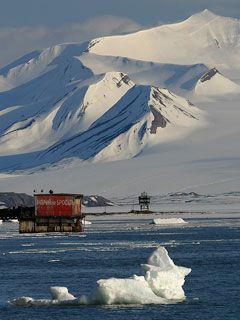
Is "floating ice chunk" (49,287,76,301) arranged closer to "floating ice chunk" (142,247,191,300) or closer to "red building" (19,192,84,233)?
"floating ice chunk" (142,247,191,300)

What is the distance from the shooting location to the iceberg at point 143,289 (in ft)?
209

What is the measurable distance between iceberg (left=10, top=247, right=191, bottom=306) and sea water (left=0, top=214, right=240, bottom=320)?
0.48 m

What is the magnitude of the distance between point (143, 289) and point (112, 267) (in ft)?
86.3

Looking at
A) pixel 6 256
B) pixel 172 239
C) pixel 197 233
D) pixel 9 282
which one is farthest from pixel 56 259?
pixel 197 233

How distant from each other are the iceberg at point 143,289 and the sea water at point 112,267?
1.57 feet

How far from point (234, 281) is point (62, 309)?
1692 cm

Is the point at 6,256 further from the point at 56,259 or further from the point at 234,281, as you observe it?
the point at 234,281

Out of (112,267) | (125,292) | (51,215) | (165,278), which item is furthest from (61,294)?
A: (51,215)

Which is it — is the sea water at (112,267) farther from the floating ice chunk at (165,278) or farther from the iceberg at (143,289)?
the floating ice chunk at (165,278)

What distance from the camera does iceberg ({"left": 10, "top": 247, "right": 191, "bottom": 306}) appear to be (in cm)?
6375

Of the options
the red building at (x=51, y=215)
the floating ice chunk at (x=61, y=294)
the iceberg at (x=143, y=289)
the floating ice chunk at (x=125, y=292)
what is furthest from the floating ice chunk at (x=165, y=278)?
the red building at (x=51, y=215)

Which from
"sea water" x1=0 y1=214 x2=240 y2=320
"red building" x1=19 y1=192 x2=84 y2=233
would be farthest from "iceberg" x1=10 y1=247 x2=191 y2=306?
"red building" x1=19 y1=192 x2=84 y2=233

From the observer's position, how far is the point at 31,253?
108m

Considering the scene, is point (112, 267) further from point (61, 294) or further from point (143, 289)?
point (143, 289)
